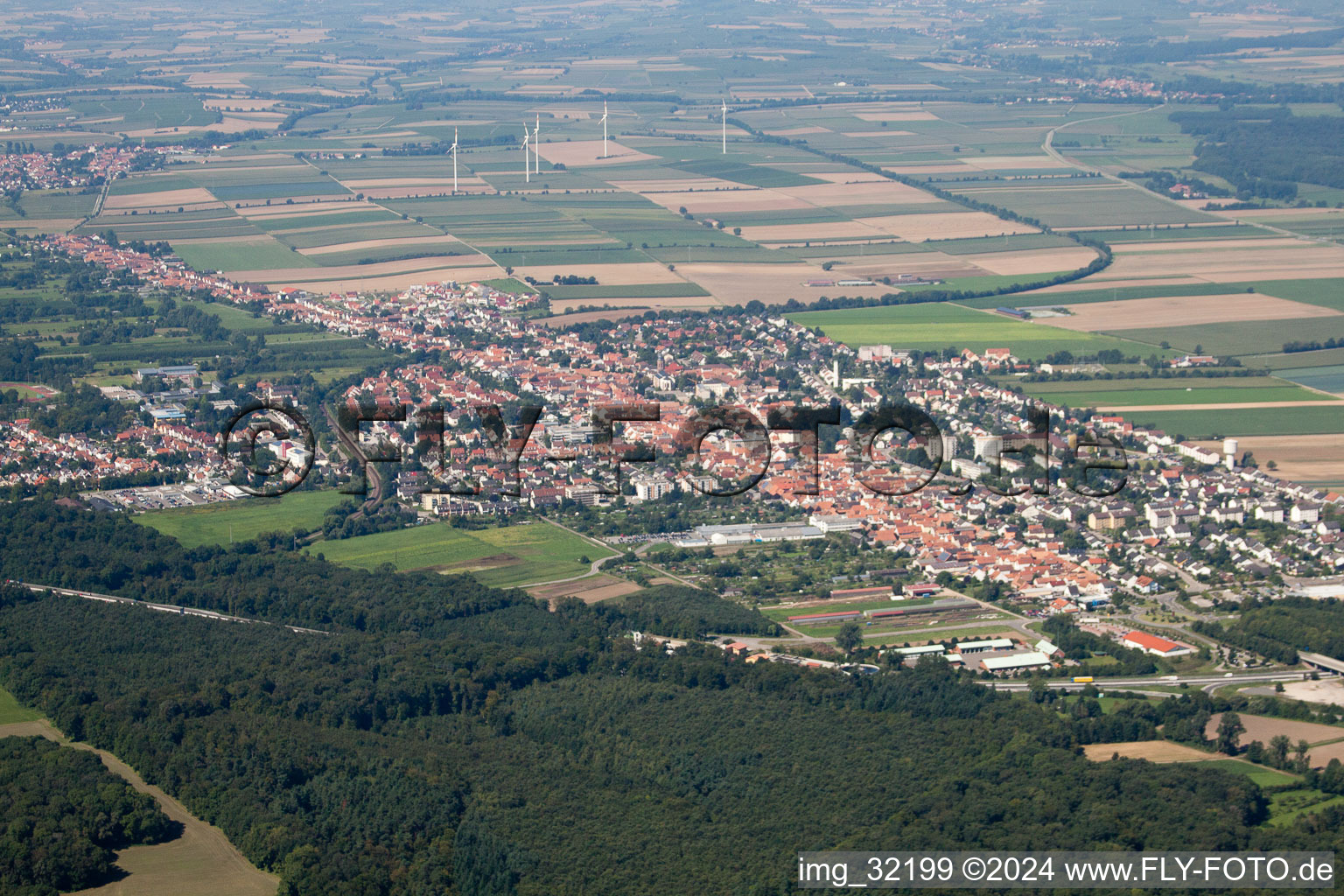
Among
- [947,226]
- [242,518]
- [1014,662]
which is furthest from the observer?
[947,226]

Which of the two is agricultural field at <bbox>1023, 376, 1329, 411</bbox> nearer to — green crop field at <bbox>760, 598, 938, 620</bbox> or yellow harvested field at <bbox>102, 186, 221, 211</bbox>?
green crop field at <bbox>760, 598, 938, 620</bbox>

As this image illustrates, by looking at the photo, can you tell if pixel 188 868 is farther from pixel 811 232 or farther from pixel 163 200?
pixel 163 200

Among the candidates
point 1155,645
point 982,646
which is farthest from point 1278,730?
point 982,646

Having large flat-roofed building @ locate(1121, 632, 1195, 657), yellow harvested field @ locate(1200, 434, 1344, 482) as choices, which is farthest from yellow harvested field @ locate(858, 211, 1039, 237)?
large flat-roofed building @ locate(1121, 632, 1195, 657)

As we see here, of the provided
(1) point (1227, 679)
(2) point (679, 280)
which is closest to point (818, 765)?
(1) point (1227, 679)

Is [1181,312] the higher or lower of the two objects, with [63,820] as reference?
higher

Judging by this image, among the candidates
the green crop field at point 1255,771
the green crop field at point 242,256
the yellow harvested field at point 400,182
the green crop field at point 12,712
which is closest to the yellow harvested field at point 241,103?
the yellow harvested field at point 400,182
